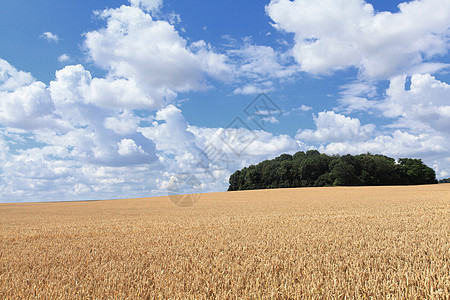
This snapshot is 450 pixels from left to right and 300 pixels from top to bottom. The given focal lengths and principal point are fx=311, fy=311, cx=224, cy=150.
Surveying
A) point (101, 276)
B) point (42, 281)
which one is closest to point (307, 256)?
point (101, 276)

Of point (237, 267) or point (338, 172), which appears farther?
point (338, 172)

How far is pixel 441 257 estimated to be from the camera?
6.36m

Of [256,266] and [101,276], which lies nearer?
[101,276]

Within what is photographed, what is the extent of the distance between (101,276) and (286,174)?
8138 centimetres

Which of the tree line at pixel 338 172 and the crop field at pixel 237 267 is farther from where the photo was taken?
the tree line at pixel 338 172

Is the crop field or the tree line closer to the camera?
the crop field

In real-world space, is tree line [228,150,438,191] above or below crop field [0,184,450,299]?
above

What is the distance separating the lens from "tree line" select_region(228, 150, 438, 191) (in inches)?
2958

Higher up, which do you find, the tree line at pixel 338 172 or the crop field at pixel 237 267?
the tree line at pixel 338 172

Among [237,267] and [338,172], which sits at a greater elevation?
[338,172]

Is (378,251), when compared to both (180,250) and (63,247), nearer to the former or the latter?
(180,250)

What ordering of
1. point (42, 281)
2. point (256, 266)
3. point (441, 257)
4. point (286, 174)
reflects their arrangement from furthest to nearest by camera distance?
point (286, 174)
point (441, 257)
point (256, 266)
point (42, 281)

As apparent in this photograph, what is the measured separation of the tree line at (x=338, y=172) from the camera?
75125 millimetres

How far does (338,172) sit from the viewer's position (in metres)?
73.4
